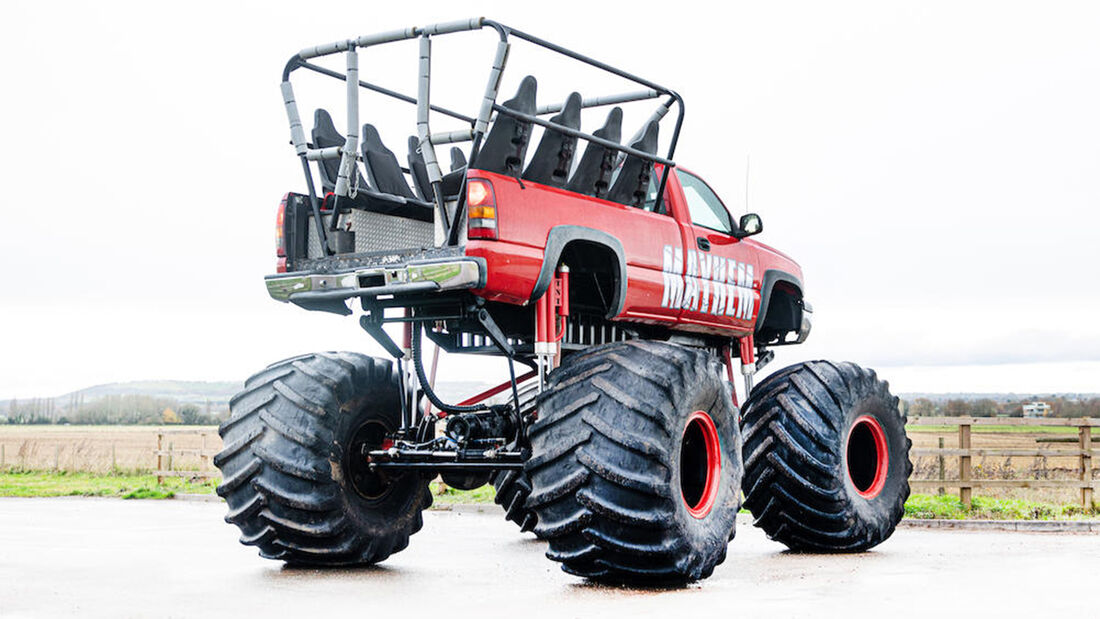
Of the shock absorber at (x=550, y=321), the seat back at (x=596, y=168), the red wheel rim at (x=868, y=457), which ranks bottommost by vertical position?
the red wheel rim at (x=868, y=457)

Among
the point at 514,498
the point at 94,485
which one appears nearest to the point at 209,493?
the point at 94,485

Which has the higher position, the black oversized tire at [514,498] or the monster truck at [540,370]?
the monster truck at [540,370]

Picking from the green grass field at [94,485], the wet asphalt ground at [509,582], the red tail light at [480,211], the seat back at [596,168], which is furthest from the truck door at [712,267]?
the green grass field at [94,485]

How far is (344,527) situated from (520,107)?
3.19 m

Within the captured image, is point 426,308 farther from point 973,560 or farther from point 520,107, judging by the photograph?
point 973,560

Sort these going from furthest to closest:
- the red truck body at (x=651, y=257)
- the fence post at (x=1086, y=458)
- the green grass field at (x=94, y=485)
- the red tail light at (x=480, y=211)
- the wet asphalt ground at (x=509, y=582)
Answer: the green grass field at (x=94, y=485) < the fence post at (x=1086, y=458) < the red truck body at (x=651, y=257) < the red tail light at (x=480, y=211) < the wet asphalt ground at (x=509, y=582)

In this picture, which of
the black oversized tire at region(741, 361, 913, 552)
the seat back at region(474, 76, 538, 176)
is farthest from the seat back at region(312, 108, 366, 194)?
the black oversized tire at region(741, 361, 913, 552)

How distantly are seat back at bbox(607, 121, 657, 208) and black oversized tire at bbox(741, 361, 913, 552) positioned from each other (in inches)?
78.5

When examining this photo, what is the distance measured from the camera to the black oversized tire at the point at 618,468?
719 centimetres

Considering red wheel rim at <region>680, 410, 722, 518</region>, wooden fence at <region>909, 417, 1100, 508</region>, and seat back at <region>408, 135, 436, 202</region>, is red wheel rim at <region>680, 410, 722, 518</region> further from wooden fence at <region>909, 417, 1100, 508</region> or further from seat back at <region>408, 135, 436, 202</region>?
wooden fence at <region>909, 417, 1100, 508</region>

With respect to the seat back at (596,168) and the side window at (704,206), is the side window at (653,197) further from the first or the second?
the seat back at (596,168)

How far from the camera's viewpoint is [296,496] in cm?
846

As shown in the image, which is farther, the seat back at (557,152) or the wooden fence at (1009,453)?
the wooden fence at (1009,453)

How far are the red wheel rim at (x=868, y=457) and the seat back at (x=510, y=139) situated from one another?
4.50 meters
